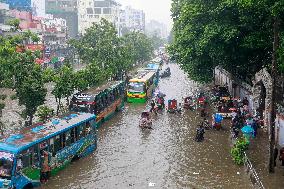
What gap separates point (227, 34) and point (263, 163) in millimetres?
10921

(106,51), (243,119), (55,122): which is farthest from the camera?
(106,51)

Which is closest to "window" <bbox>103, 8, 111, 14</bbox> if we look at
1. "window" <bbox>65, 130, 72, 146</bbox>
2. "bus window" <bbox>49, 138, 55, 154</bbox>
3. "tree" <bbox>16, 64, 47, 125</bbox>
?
"tree" <bbox>16, 64, 47, 125</bbox>

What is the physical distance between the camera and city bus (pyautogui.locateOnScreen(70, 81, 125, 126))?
97.1 feet

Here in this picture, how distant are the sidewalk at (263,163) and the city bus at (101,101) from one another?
38.2 feet

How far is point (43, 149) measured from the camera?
719 inches

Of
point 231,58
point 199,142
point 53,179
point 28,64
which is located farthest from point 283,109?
point 28,64

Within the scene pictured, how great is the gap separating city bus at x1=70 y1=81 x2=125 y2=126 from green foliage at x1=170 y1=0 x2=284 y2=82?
7.18 m

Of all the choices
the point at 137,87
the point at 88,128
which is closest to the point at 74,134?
the point at 88,128

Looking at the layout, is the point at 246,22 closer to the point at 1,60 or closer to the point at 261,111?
the point at 261,111

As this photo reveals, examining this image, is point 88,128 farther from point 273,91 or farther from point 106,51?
point 106,51

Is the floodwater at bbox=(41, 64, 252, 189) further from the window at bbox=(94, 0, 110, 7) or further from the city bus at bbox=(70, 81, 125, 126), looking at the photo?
the window at bbox=(94, 0, 110, 7)

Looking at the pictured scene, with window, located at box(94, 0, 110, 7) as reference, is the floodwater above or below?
below

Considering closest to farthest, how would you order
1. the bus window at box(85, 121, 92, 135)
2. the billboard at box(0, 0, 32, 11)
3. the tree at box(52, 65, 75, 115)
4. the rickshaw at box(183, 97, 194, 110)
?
the bus window at box(85, 121, 92, 135) → the tree at box(52, 65, 75, 115) → the rickshaw at box(183, 97, 194, 110) → the billboard at box(0, 0, 32, 11)

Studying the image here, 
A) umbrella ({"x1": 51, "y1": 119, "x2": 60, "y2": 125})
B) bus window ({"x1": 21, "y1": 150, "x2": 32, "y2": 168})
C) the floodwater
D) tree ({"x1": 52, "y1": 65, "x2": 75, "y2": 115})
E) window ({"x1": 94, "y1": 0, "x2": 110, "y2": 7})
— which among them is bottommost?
the floodwater
